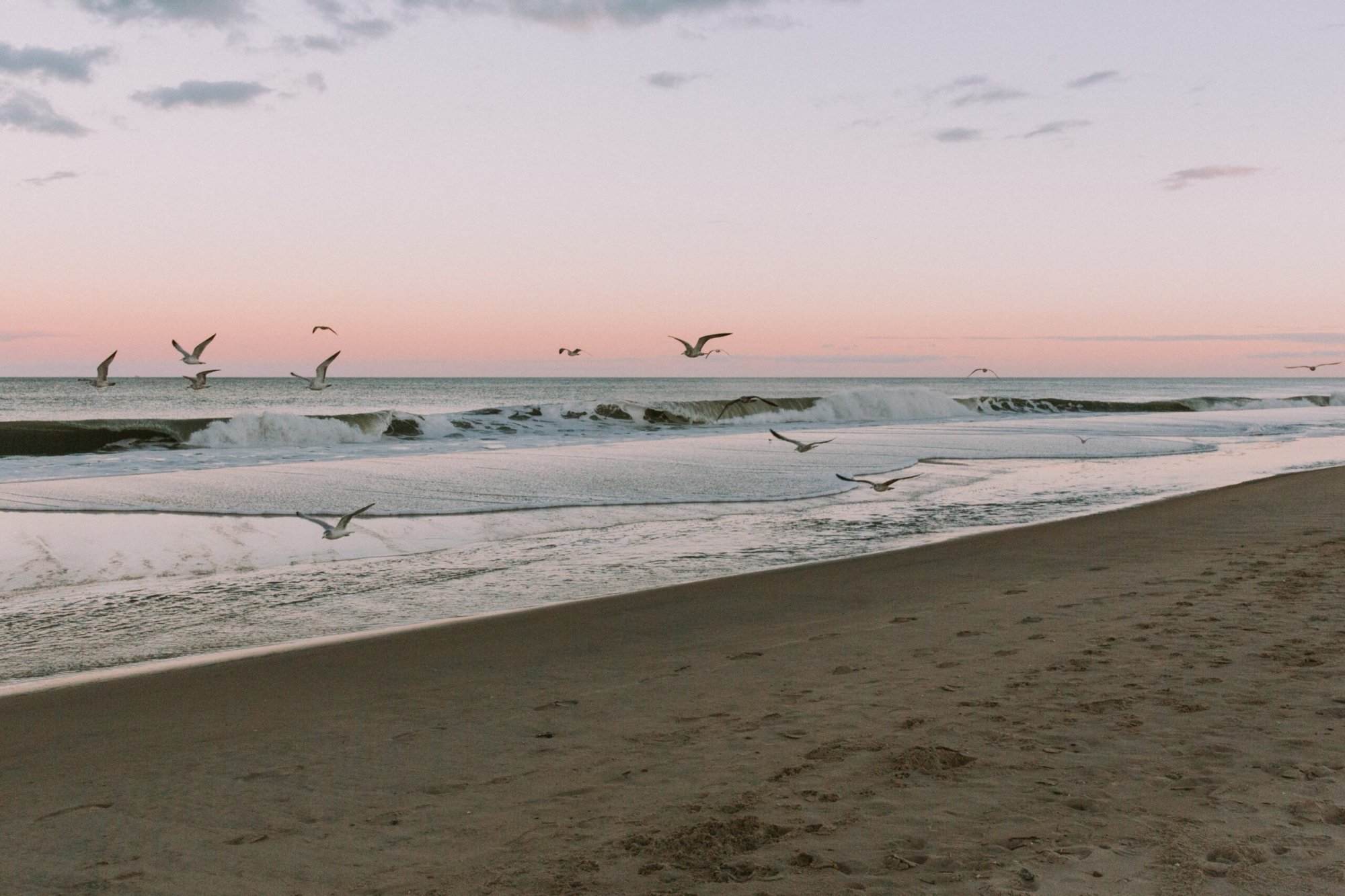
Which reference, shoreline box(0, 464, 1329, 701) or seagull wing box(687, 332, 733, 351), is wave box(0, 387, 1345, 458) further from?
shoreline box(0, 464, 1329, 701)

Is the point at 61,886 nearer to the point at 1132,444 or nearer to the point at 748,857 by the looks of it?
the point at 748,857

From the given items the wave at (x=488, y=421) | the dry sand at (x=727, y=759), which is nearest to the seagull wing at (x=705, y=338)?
the wave at (x=488, y=421)

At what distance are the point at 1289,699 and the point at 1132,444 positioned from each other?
87.0 ft

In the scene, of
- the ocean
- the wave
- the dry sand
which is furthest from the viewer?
the wave

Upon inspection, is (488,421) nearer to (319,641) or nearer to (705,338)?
(705,338)

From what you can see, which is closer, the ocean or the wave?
the ocean

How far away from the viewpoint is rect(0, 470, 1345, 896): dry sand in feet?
11.9

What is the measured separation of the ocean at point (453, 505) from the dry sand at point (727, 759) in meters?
1.70

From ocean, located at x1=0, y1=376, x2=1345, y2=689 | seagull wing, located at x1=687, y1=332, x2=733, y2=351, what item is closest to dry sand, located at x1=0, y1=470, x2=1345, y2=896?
ocean, located at x1=0, y1=376, x2=1345, y2=689

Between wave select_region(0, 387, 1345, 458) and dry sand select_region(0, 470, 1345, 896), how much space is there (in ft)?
47.8

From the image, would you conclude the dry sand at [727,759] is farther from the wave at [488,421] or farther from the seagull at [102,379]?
the seagull at [102,379]

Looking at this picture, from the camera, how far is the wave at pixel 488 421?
104 ft

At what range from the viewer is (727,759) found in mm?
4727

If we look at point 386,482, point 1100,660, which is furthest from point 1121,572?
point 386,482
